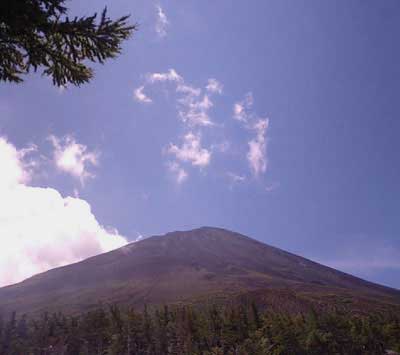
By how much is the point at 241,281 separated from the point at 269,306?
56.1 metres

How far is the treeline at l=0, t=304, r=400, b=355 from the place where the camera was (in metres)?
61.8

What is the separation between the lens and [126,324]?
7362cm

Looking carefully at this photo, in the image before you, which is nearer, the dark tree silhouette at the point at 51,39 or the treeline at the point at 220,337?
the dark tree silhouette at the point at 51,39

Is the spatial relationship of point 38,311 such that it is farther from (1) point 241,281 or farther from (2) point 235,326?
(2) point 235,326

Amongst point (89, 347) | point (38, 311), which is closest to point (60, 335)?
point (89, 347)

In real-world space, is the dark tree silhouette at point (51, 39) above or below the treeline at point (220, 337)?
above

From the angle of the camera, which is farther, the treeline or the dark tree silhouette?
the treeline

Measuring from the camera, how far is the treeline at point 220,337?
203 feet

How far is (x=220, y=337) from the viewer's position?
2645 inches

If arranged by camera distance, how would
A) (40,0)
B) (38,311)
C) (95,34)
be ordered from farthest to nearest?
1. (38,311)
2. (95,34)
3. (40,0)

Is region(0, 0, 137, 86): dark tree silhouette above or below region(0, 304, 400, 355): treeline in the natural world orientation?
above

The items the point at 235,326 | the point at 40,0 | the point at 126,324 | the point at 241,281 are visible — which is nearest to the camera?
the point at 40,0

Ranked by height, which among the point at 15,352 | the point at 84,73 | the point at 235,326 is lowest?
the point at 15,352

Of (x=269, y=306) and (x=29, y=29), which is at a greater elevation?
(x=29, y=29)
